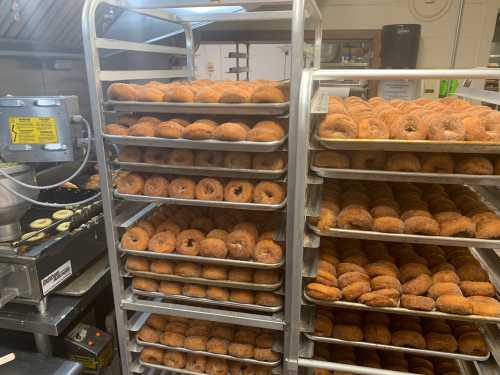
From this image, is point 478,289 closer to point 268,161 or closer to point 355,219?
point 355,219

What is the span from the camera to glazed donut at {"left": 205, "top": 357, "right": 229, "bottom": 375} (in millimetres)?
1487

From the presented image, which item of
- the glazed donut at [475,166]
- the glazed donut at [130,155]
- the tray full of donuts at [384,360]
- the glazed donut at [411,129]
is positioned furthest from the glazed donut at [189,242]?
the glazed donut at [475,166]

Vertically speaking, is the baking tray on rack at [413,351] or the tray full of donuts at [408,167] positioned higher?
the tray full of donuts at [408,167]

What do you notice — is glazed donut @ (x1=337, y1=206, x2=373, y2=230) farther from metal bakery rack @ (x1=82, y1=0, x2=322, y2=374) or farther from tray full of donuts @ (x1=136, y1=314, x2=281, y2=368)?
tray full of donuts @ (x1=136, y1=314, x2=281, y2=368)

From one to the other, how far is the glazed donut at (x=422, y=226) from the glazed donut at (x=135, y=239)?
0.92 m

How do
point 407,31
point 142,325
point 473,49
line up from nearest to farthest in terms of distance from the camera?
point 142,325 < point 407,31 < point 473,49

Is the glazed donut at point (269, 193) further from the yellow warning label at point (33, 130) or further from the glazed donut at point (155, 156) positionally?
the yellow warning label at point (33, 130)

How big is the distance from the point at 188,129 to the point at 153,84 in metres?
0.29

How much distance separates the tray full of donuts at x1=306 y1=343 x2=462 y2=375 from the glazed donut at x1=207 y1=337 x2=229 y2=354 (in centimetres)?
36

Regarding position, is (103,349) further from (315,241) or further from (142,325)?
(315,241)

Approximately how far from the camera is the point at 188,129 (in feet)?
3.92

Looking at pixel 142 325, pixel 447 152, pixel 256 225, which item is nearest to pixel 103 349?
pixel 142 325

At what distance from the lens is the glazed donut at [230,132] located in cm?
117

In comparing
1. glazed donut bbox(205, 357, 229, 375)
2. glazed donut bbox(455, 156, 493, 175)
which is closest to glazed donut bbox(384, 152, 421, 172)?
glazed donut bbox(455, 156, 493, 175)
